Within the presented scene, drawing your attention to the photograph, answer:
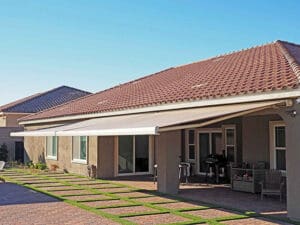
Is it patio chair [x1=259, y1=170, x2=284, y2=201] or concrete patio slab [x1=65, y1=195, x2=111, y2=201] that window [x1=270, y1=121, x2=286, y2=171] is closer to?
patio chair [x1=259, y1=170, x2=284, y2=201]

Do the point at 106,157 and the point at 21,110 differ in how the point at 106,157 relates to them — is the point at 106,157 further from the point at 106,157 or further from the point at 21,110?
the point at 21,110

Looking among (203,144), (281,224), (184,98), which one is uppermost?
(184,98)

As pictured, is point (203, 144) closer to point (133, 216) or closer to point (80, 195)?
point (80, 195)

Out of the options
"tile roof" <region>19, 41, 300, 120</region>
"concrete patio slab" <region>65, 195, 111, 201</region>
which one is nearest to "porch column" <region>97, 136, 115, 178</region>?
"tile roof" <region>19, 41, 300, 120</region>

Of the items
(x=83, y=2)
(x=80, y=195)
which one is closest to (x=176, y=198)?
(x=80, y=195)

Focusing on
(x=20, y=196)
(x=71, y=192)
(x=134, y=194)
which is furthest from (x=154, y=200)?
(x=20, y=196)

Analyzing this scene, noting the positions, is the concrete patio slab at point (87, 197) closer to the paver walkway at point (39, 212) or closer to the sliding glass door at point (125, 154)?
the paver walkway at point (39, 212)

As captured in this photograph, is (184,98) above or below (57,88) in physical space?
below

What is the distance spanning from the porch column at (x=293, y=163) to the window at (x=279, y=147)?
668 centimetres

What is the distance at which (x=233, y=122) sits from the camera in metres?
26.6

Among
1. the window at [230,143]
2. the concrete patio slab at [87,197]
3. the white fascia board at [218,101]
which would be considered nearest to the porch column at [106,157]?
the white fascia board at [218,101]

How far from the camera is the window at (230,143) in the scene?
27013 mm

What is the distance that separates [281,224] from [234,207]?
3.42 meters

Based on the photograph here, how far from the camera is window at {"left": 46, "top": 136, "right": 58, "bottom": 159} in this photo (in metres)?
37.6
